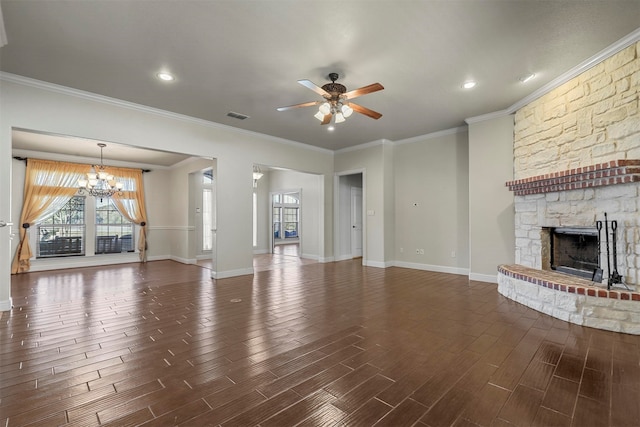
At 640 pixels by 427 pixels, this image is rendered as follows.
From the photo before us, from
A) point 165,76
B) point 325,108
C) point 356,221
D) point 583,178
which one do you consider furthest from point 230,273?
point 583,178

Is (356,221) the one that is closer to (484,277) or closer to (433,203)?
(433,203)

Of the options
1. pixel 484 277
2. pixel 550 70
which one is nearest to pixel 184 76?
pixel 550 70

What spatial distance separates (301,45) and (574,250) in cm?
426

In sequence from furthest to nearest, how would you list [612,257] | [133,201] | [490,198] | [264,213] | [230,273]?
1. [264,213]
2. [133,201]
3. [230,273]
4. [490,198]
5. [612,257]

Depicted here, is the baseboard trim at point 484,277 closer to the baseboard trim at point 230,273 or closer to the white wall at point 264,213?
the baseboard trim at point 230,273

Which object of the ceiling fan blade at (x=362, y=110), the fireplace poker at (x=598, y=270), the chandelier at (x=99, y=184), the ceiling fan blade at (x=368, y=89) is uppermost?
the ceiling fan blade at (x=368, y=89)

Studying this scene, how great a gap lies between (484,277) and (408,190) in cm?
244

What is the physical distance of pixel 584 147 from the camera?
3576mm

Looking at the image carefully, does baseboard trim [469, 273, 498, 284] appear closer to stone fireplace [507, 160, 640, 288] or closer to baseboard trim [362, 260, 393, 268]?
stone fireplace [507, 160, 640, 288]

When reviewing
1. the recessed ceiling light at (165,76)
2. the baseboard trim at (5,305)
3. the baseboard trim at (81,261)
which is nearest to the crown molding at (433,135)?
the recessed ceiling light at (165,76)

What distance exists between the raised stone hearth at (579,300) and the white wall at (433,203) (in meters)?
2.10

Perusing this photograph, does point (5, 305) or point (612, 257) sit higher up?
point (612, 257)

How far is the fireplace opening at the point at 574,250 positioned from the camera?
3.53 meters

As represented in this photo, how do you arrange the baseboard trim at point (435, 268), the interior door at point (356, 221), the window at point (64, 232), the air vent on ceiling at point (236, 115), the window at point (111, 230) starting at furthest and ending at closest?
the interior door at point (356, 221) < the window at point (111, 230) < the window at point (64, 232) < the baseboard trim at point (435, 268) < the air vent on ceiling at point (236, 115)
